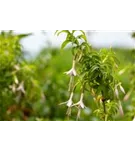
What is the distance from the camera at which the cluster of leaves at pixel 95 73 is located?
5.15ft

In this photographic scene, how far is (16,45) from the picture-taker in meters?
2.13

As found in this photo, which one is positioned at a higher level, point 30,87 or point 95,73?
point 95,73

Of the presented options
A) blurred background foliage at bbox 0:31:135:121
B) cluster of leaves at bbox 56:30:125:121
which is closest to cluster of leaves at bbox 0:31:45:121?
blurred background foliage at bbox 0:31:135:121

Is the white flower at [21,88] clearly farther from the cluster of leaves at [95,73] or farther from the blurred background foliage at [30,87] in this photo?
the cluster of leaves at [95,73]

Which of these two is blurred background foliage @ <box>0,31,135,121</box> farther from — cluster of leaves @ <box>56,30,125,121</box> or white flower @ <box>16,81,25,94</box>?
cluster of leaves @ <box>56,30,125,121</box>

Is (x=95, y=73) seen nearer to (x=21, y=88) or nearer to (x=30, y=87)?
(x=21, y=88)

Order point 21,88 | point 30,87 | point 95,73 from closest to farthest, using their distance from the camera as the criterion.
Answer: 1. point 95,73
2. point 21,88
3. point 30,87

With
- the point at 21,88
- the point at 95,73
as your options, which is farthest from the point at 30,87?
the point at 95,73

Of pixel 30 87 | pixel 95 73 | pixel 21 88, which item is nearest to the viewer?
pixel 95 73

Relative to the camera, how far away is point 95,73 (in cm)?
158

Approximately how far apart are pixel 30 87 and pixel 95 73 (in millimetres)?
740
